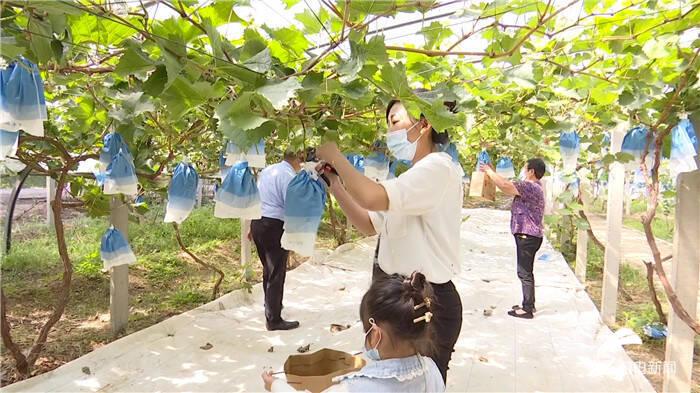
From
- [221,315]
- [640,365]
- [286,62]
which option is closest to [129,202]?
[221,315]

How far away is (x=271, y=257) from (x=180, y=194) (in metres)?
1.28

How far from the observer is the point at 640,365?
328 centimetres

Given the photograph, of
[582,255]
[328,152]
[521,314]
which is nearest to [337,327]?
[521,314]

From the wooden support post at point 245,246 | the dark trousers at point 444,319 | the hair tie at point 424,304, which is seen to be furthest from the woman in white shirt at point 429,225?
the wooden support post at point 245,246

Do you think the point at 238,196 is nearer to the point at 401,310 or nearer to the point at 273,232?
the point at 401,310

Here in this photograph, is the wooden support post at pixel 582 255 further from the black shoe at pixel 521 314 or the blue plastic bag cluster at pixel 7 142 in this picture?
the blue plastic bag cluster at pixel 7 142

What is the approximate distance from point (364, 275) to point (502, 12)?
444 cm

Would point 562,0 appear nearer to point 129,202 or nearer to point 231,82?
point 231,82

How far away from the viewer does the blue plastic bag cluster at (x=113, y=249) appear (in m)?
3.18

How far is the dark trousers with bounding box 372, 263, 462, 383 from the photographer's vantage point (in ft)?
5.27

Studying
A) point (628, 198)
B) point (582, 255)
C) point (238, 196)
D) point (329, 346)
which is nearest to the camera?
point (238, 196)

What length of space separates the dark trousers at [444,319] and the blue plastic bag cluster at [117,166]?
1.73 meters

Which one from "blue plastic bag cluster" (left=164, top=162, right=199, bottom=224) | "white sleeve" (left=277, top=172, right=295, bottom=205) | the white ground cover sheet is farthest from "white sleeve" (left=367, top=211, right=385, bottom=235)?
"white sleeve" (left=277, top=172, right=295, bottom=205)

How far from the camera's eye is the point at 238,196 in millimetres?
2129
